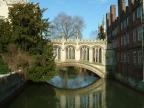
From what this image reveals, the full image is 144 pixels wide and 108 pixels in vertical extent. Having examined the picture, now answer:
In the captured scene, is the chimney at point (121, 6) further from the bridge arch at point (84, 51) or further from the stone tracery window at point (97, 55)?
the bridge arch at point (84, 51)

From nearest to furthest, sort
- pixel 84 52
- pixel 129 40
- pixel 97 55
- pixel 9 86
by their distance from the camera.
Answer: pixel 9 86
pixel 129 40
pixel 84 52
pixel 97 55

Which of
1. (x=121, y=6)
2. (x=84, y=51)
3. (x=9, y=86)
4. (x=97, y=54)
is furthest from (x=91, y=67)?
(x=9, y=86)

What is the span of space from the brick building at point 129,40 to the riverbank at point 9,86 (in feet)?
39.8

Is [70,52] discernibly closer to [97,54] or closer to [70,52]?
[70,52]

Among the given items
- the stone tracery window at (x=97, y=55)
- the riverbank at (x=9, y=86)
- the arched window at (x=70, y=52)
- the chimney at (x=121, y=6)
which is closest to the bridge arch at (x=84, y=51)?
the stone tracery window at (x=97, y=55)

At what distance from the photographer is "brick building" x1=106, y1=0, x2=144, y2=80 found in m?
35.0

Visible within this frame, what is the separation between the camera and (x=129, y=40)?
40.8m

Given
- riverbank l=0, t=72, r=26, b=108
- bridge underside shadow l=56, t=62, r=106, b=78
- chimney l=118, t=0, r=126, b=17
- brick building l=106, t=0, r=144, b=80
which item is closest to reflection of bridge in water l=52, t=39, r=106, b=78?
bridge underside shadow l=56, t=62, r=106, b=78

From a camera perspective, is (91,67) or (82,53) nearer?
(91,67)

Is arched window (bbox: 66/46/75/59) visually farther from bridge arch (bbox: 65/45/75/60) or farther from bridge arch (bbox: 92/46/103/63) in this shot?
bridge arch (bbox: 92/46/103/63)

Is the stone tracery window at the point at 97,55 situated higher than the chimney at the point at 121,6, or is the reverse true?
the chimney at the point at 121,6

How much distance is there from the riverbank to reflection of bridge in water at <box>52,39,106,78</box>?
2101 centimetres

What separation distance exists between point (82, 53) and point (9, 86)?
29251 mm

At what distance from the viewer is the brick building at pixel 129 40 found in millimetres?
35031
